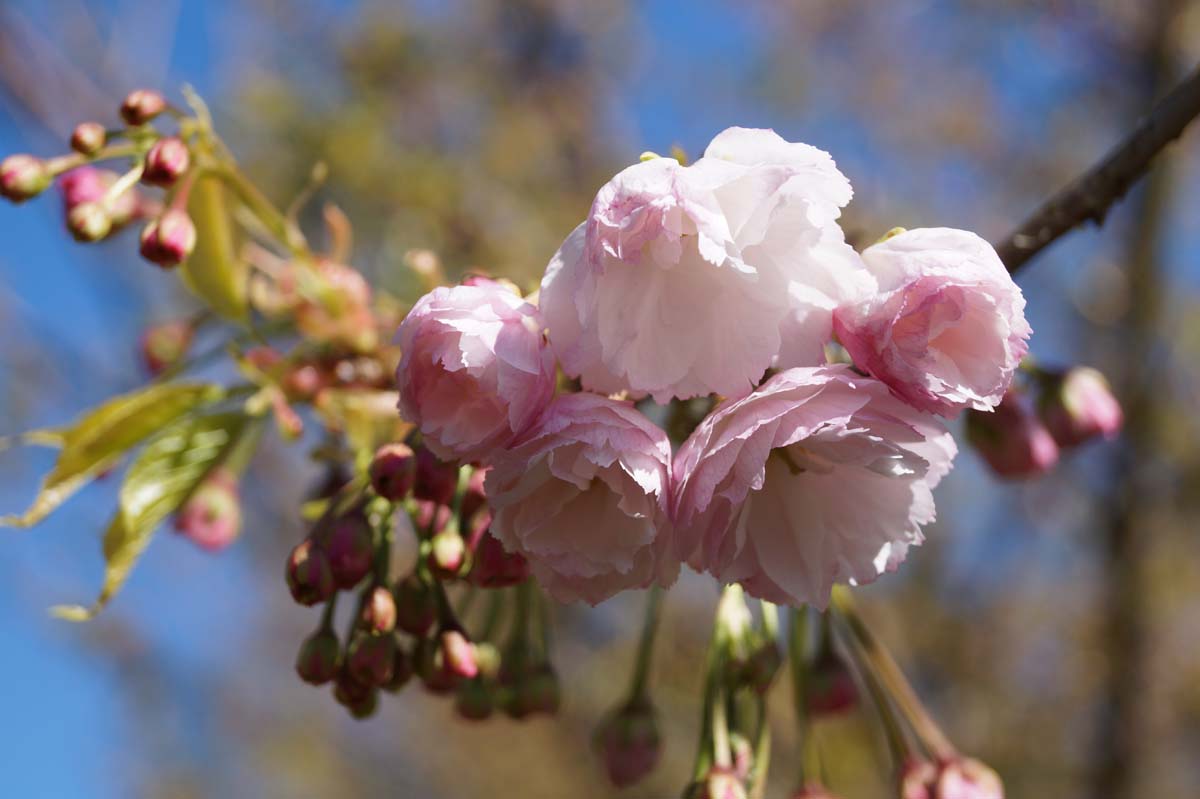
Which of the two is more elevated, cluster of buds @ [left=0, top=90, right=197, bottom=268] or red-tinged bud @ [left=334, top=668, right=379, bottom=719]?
cluster of buds @ [left=0, top=90, right=197, bottom=268]

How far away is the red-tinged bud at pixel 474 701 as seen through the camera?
1.24 m

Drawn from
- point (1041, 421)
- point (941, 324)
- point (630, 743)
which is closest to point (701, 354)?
point (941, 324)

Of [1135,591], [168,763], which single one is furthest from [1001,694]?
[168,763]

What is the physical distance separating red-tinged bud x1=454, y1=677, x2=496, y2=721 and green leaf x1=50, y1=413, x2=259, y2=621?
0.41m

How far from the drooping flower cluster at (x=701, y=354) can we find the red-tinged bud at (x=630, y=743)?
1.83 ft

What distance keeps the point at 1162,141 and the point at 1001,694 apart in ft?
13.6

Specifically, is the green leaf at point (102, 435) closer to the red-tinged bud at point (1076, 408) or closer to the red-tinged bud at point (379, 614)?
the red-tinged bud at point (379, 614)

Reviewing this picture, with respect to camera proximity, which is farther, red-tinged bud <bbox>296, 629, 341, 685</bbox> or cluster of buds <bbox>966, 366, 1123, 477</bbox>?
cluster of buds <bbox>966, 366, 1123, 477</bbox>

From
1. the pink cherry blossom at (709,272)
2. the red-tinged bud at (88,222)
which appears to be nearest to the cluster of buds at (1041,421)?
the pink cherry blossom at (709,272)

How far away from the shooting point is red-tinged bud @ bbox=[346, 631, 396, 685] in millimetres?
965

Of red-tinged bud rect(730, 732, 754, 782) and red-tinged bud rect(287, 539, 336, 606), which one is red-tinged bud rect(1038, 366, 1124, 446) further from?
red-tinged bud rect(287, 539, 336, 606)

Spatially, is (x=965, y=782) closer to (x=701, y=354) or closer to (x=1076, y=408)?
(x=1076, y=408)

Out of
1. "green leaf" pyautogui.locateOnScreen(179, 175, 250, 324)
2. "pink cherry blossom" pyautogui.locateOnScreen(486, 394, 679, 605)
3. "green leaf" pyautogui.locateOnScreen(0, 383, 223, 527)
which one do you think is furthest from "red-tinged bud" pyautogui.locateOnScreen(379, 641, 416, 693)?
→ "green leaf" pyautogui.locateOnScreen(179, 175, 250, 324)

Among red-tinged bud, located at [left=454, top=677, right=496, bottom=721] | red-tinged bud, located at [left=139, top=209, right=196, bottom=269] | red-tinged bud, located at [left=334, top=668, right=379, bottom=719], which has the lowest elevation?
red-tinged bud, located at [left=454, top=677, right=496, bottom=721]
